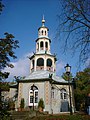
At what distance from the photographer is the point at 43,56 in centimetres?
3512

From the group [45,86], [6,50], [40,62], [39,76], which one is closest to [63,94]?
[45,86]

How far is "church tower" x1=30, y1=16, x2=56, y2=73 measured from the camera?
35.2 meters

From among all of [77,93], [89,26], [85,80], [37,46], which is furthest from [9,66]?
[85,80]

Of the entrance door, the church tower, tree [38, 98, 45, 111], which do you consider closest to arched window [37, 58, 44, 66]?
the church tower

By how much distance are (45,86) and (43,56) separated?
6.42 m

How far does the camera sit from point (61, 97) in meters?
32.9

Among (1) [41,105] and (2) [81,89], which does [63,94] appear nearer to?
(1) [41,105]

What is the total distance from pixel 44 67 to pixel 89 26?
23.5 m

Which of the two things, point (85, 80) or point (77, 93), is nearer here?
point (77, 93)

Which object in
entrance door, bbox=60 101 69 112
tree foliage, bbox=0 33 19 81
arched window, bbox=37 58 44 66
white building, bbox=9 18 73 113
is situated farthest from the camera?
arched window, bbox=37 58 44 66

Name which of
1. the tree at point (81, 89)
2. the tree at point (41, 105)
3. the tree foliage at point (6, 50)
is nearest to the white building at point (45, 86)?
the tree at point (41, 105)

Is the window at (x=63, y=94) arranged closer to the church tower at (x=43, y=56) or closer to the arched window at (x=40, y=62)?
the church tower at (x=43, y=56)

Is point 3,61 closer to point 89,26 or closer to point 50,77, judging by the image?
point 89,26

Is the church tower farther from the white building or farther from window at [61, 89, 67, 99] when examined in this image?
window at [61, 89, 67, 99]
